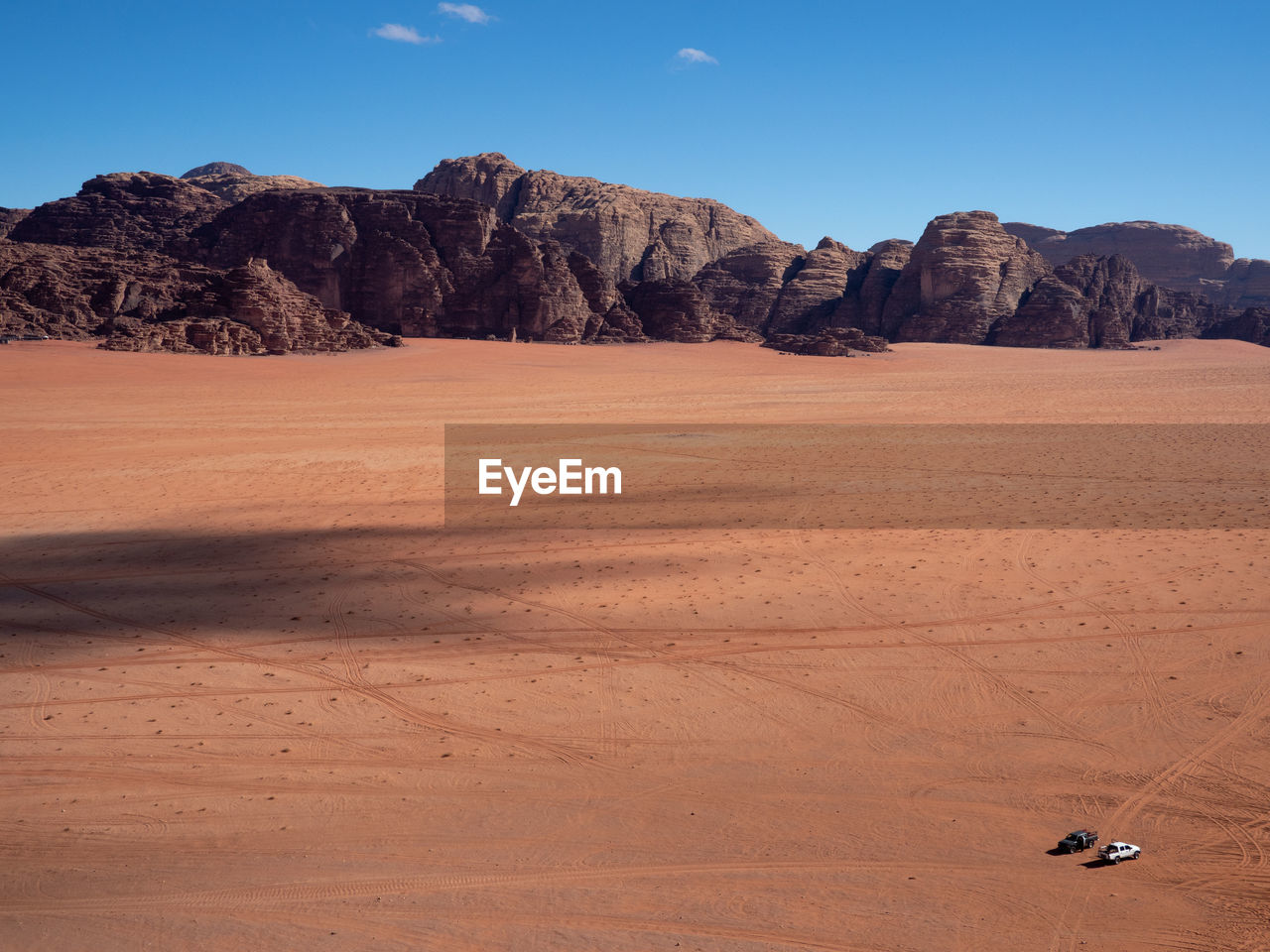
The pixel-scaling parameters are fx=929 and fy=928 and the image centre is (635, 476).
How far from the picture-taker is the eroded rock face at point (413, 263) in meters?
63.4

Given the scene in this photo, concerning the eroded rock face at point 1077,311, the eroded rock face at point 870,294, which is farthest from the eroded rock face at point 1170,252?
the eroded rock face at point 870,294

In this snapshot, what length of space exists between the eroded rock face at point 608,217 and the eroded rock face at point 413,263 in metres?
16.4

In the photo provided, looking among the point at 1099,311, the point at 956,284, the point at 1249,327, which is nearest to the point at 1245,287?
the point at 1249,327

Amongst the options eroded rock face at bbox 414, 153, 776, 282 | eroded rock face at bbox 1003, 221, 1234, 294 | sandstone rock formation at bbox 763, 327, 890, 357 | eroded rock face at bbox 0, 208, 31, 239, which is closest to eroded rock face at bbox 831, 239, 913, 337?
sandstone rock formation at bbox 763, 327, 890, 357

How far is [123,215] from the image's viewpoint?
70.6 m

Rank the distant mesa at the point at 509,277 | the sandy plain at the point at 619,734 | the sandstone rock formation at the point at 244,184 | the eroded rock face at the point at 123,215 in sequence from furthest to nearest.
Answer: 1. the sandstone rock formation at the point at 244,184
2. the eroded rock face at the point at 123,215
3. the distant mesa at the point at 509,277
4. the sandy plain at the point at 619,734

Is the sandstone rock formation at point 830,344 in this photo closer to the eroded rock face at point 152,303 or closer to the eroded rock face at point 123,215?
the eroded rock face at point 152,303

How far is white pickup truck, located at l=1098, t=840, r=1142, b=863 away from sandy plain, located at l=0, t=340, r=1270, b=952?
0.12m

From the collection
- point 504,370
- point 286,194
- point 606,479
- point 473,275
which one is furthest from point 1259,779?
point 286,194

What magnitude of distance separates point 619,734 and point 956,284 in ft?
261

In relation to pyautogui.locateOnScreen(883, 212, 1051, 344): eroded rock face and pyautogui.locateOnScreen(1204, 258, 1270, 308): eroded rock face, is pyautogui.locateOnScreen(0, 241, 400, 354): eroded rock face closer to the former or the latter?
pyautogui.locateOnScreen(883, 212, 1051, 344): eroded rock face

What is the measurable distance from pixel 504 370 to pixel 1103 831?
4333 centimetres

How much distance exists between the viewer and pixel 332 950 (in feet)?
14.3

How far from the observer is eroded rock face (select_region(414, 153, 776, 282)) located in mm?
86562
